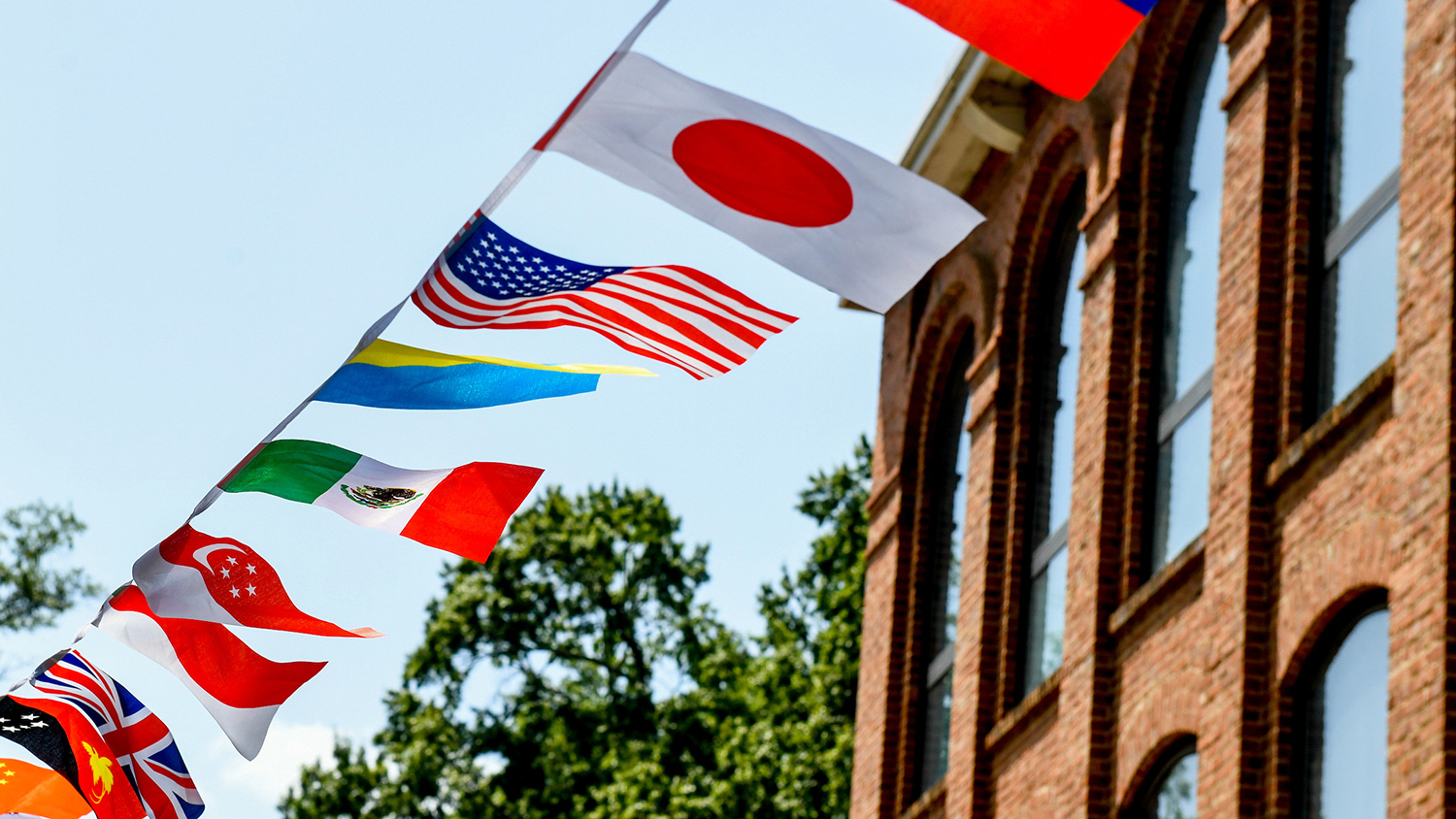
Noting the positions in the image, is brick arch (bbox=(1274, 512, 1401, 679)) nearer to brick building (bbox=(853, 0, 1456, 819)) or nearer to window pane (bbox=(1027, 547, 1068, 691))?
brick building (bbox=(853, 0, 1456, 819))

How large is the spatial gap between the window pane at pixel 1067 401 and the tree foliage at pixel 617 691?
13.3 meters

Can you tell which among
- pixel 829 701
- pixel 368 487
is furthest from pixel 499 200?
pixel 829 701

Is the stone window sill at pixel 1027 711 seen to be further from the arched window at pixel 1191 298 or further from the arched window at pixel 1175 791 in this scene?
the arched window at pixel 1175 791

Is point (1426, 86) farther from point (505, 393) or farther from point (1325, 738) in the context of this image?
point (505, 393)

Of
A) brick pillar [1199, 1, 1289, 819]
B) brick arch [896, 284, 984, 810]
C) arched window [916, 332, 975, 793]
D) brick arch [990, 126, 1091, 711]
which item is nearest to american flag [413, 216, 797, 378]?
brick pillar [1199, 1, 1289, 819]

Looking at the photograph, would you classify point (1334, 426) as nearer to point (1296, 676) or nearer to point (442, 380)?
point (1296, 676)

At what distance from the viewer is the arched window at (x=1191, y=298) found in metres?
11.4

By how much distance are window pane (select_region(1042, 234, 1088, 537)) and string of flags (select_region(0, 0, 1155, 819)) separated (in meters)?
6.35

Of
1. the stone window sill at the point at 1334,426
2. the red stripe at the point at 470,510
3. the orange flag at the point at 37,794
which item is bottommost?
the orange flag at the point at 37,794

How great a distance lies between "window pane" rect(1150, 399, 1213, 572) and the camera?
11.2 meters

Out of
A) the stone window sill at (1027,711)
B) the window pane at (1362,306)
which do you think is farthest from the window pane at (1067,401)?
the window pane at (1362,306)

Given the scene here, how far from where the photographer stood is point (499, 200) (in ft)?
20.8

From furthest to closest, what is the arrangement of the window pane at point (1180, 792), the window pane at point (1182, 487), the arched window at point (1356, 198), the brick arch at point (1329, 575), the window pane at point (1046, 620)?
1. the window pane at point (1046, 620)
2. the window pane at point (1182, 487)
3. the window pane at point (1180, 792)
4. the arched window at point (1356, 198)
5. the brick arch at point (1329, 575)

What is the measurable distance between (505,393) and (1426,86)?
453 centimetres
